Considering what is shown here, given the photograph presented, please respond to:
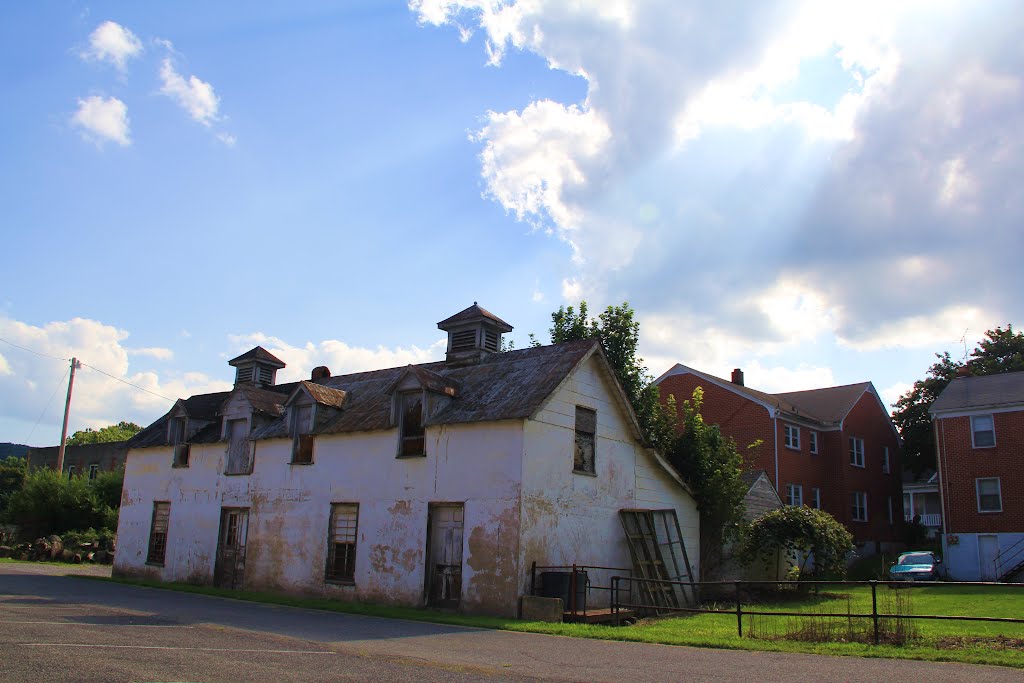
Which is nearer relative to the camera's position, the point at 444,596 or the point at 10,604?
the point at 10,604

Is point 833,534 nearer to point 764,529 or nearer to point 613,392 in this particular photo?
point 764,529

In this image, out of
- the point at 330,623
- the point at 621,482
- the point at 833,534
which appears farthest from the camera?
the point at 833,534

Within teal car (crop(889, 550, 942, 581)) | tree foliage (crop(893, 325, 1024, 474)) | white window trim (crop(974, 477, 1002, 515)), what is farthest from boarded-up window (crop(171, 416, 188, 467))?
tree foliage (crop(893, 325, 1024, 474))

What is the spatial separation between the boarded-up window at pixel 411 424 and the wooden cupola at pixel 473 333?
139 inches

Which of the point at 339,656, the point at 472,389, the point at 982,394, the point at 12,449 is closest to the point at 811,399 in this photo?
the point at 982,394

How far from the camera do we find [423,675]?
32.1ft

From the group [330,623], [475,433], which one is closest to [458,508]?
[475,433]

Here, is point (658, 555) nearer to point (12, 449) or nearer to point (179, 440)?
point (179, 440)

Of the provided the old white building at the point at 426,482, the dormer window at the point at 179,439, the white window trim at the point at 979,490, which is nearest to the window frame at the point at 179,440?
the dormer window at the point at 179,439

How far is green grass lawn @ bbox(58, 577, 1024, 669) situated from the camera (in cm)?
1216

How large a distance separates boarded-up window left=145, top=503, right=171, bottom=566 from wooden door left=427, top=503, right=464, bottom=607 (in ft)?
41.3

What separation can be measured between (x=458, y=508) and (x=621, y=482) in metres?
4.86

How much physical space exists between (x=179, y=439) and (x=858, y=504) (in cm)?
3163

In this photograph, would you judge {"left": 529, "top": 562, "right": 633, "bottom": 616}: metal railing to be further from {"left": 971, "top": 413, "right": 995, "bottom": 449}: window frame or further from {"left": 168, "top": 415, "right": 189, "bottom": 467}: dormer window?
{"left": 971, "top": 413, "right": 995, "bottom": 449}: window frame
